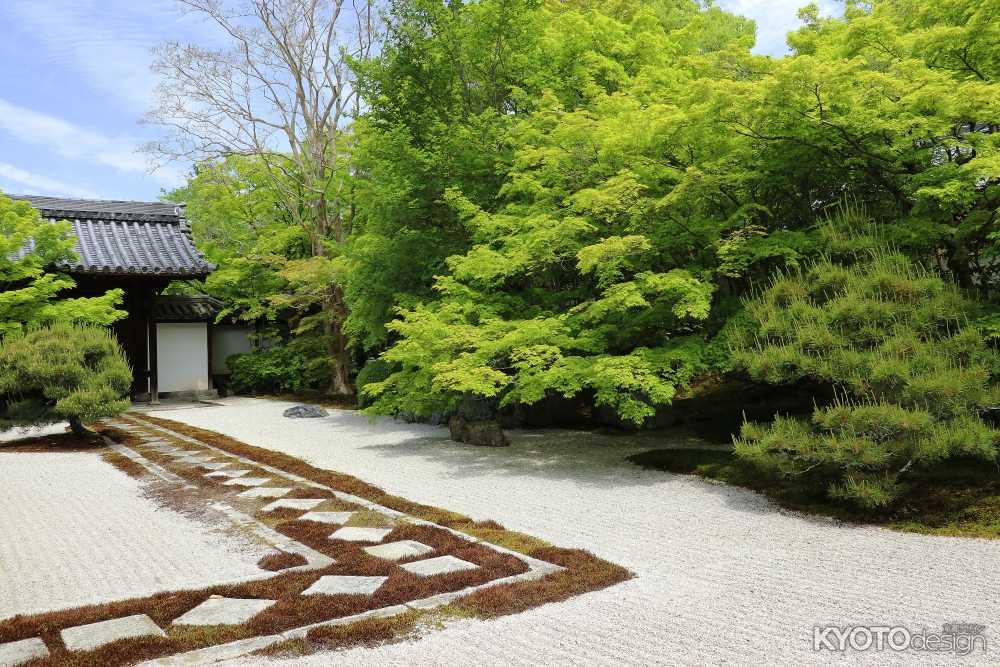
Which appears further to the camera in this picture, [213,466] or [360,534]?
[213,466]

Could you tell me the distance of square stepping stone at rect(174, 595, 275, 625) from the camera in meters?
3.86

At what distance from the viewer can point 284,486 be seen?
24.8ft

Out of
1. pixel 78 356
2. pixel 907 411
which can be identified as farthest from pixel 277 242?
pixel 907 411

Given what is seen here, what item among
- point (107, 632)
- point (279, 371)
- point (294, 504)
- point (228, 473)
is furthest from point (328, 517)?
point (279, 371)

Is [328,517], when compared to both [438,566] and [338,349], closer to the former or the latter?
[438,566]

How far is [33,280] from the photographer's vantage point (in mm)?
14273

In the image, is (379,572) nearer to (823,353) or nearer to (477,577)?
(477,577)

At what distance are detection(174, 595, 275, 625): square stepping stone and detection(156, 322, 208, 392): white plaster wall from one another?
16.8 meters

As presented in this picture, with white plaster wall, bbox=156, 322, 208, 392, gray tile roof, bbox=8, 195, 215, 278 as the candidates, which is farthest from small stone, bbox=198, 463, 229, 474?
white plaster wall, bbox=156, 322, 208, 392

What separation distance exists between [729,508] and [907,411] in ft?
5.94

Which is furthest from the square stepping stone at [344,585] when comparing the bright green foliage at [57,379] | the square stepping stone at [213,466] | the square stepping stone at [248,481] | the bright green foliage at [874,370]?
the bright green foliage at [57,379]

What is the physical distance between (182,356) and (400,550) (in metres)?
16.9

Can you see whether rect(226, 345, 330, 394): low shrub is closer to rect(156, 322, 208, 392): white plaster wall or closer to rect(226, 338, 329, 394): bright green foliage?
rect(226, 338, 329, 394): bright green foliage

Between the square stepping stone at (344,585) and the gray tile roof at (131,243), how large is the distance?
1353cm
